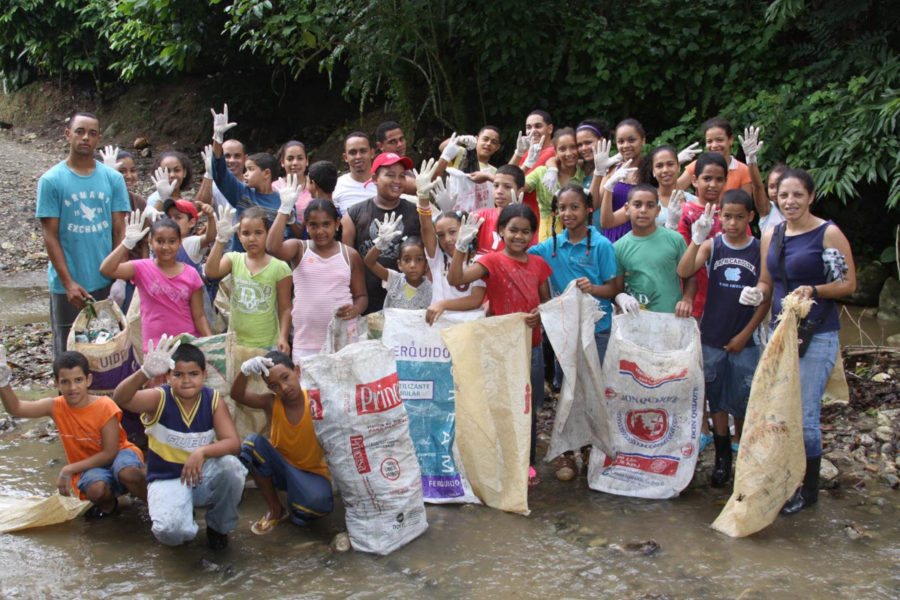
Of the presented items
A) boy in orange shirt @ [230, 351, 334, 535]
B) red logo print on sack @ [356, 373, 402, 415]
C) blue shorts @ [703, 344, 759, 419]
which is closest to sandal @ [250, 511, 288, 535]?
boy in orange shirt @ [230, 351, 334, 535]

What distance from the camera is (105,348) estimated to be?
4.10 meters

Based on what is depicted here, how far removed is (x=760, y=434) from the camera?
356 centimetres

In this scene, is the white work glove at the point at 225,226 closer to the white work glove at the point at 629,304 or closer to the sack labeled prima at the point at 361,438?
the sack labeled prima at the point at 361,438

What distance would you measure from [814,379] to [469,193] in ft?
7.69

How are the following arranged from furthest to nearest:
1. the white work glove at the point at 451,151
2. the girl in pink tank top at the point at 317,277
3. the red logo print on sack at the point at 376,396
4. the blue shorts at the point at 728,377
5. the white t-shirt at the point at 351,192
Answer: the white work glove at the point at 451,151 → the white t-shirt at the point at 351,192 → the girl in pink tank top at the point at 317,277 → the blue shorts at the point at 728,377 → the red logo print on sack at the point at 376,396

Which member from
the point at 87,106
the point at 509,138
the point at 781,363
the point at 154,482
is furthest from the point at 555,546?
the point at 87,106

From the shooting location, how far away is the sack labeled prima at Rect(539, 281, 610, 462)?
3.92m

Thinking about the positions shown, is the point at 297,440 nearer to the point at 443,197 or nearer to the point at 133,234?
the point at 133,234

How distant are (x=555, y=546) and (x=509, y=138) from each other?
6242 millimetres

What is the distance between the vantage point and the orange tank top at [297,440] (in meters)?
3.62

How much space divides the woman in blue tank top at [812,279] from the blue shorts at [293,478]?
6.82 feet

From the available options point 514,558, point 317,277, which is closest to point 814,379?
point 514,558

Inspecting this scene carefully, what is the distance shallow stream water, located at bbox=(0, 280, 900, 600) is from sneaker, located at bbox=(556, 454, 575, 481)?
0.22 m

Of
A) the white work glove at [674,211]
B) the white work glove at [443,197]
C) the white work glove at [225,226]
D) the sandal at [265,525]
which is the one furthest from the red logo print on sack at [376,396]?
the white work glove at [674,211]
